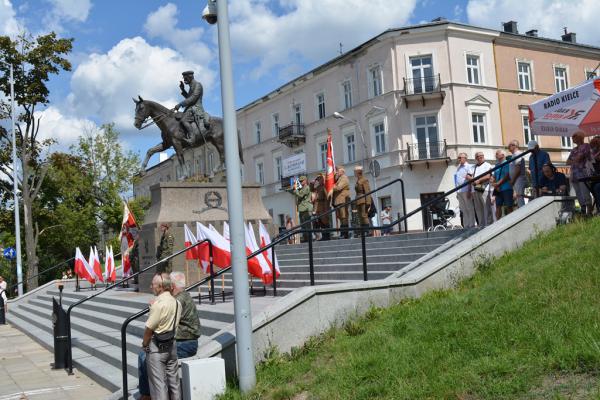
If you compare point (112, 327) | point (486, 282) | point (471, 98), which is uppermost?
point (471, 98)

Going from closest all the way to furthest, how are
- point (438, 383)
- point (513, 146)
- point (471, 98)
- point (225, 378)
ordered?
1. point (438, 383)
2. point (225, 378)
3. point (513, 146)
4. point (471, 98)

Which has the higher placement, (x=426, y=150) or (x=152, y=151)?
(x=426, y=150)

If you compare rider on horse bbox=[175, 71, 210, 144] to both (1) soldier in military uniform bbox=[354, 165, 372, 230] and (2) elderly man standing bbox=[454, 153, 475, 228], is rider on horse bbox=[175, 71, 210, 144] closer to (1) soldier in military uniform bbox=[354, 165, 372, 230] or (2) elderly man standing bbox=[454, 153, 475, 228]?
(1) soldier in military uniform bbox=[354, 165, 372, 230]

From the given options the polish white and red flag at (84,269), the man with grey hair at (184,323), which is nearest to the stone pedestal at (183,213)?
the polish white and red flag at (84,269)

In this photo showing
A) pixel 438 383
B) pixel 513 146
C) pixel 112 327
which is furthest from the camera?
pixel 112 327

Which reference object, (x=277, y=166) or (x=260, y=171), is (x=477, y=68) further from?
(x=260, y=171)

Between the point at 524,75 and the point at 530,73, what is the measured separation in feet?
1.69

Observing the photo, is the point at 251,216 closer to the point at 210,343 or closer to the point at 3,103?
the point at 210,343

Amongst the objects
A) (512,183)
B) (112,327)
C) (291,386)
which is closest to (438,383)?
(291,386)

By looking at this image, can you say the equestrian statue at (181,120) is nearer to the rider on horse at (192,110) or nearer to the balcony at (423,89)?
the rider on horse at (192,110)

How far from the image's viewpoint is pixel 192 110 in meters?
17.1

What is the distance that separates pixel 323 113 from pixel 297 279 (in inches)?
1421

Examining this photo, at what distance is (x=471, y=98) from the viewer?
3944 centimetres

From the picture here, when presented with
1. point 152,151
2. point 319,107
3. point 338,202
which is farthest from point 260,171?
point 338,202
